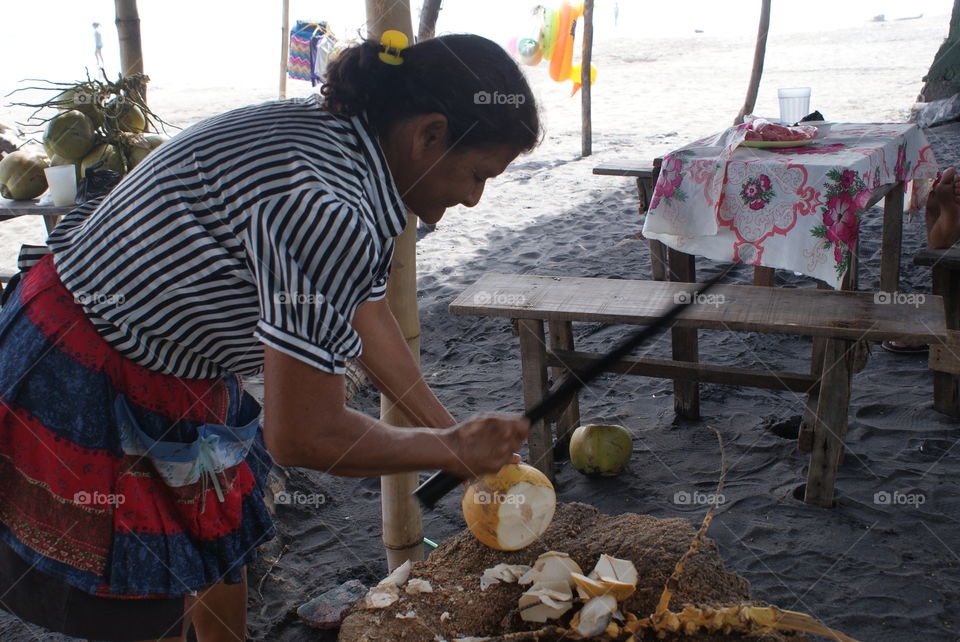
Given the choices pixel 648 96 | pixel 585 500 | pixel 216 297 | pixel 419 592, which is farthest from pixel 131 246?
pixel 648 96

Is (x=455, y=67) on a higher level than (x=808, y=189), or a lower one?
higher

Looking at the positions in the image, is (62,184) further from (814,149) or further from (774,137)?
(814,149)

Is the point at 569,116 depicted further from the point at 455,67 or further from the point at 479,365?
the point at 455,67

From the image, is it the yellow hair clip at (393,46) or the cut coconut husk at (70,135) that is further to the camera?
the cut coconut husk at (70,135)

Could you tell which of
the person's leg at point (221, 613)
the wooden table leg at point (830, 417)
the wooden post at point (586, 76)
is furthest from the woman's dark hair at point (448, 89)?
the wooden post at point (586, 76)

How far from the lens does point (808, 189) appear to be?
3.10 m

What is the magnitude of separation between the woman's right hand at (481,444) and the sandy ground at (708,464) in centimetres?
55

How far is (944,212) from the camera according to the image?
3.67 meters

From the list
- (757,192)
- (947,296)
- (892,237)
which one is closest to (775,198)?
(757,192)

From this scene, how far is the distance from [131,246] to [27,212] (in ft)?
10.9

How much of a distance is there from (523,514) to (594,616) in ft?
0.87

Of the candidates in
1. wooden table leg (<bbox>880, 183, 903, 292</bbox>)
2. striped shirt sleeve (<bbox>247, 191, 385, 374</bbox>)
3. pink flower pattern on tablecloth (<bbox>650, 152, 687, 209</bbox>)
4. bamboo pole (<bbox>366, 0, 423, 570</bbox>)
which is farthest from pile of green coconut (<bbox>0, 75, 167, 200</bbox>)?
wooden table leg (<bbox>880, 183, 903, 292</bbox>)

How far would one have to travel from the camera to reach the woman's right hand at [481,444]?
1.26 metres

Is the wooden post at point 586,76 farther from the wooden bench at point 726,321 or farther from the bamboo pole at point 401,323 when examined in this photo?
the bamboo pole at point 401,323
